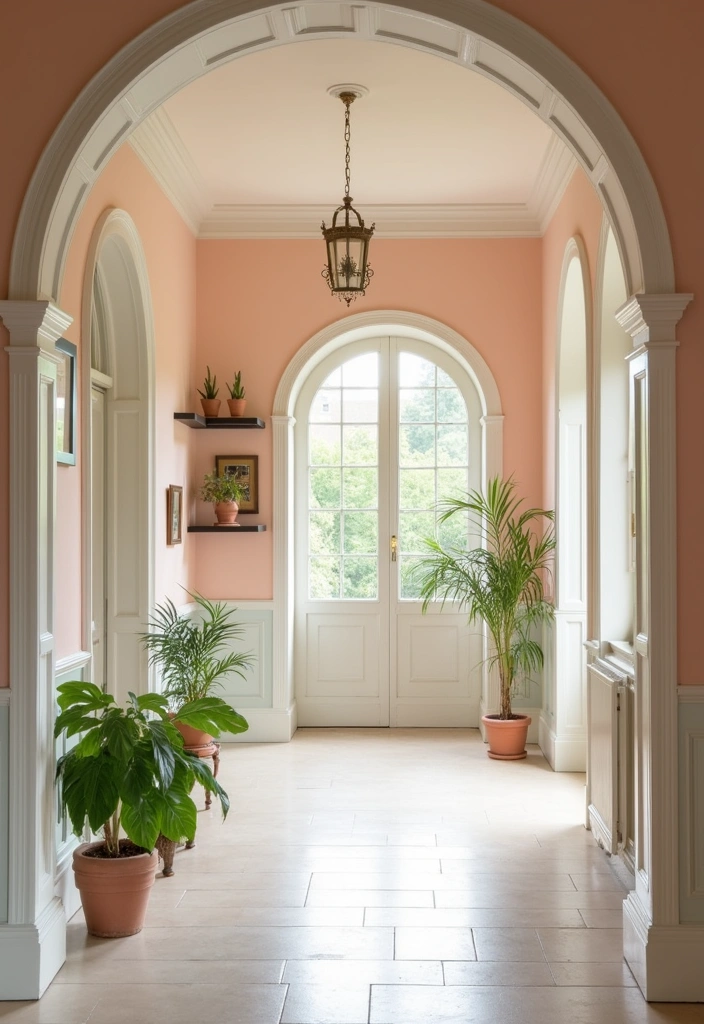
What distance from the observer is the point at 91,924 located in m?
3.86

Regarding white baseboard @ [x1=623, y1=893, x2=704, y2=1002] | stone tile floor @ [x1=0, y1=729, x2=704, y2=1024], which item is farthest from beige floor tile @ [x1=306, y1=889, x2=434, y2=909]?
white baseboard @ [x1=623, y1=893, x2=704, y2=1002]

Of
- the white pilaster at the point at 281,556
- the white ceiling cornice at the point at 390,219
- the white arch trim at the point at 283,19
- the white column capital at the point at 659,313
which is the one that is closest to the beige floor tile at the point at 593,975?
the white column capital at the point at 659,313

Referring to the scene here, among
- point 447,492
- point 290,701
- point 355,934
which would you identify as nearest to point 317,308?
point 447,492

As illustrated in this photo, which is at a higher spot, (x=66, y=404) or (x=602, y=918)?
(x=66, y=404)

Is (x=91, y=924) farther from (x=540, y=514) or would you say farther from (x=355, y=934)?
(x=540, y=514)

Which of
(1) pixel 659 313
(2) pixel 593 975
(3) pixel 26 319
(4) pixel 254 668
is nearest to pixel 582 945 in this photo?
(2) pixel 593 975

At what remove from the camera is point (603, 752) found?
476 cm

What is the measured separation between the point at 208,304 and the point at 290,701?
2753 mm

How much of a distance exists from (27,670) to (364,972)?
4.80ft

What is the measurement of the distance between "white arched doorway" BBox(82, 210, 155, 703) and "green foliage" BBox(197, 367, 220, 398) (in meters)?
1.27

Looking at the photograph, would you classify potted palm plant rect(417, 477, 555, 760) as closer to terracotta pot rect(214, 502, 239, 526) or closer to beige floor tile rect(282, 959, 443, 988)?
terracotta pot rect(214, 502, 239, 526)

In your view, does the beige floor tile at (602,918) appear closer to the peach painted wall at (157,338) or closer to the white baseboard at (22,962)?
the white baseboard at (22,962)

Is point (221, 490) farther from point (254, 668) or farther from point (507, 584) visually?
point (507, 584)

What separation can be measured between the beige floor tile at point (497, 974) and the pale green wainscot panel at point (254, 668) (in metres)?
3.79
